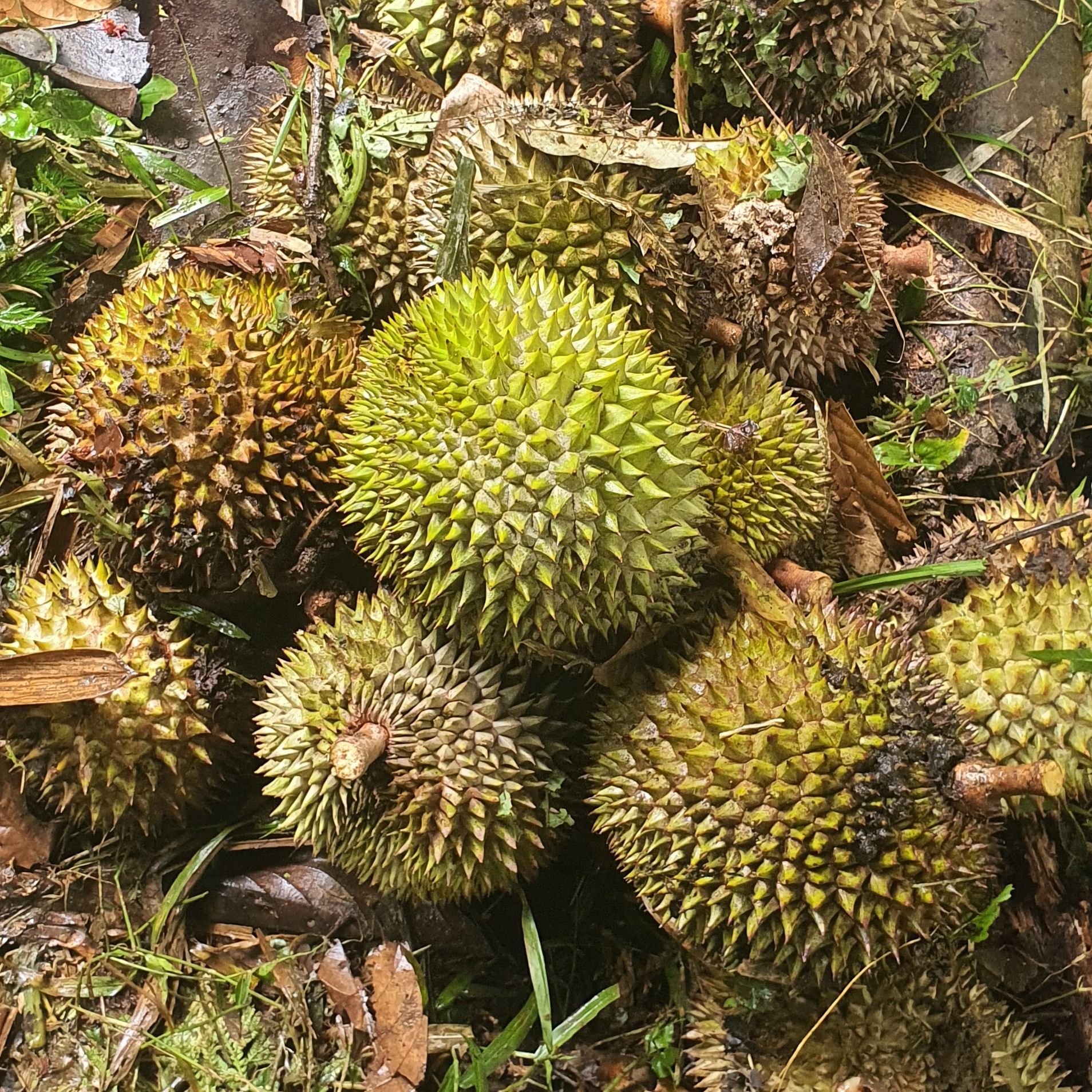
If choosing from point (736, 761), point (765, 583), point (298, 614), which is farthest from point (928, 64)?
point (298, 614)

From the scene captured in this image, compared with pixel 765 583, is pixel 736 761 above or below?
below

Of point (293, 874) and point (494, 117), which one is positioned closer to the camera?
point (494, 117)

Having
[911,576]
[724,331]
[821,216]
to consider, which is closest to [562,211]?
[724,331]

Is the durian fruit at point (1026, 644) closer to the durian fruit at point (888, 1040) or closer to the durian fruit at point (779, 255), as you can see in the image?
the durian fruit at point (888, 1040)

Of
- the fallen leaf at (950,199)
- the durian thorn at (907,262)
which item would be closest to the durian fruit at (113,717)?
the durian thorn at (907,262)

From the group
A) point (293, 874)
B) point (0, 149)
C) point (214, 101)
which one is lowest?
point (293, 874)

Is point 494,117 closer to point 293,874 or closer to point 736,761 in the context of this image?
point 736,761

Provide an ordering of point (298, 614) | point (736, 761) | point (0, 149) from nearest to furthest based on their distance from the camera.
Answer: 1. point (736, 761)
2. point (298, 614)
3. point (0, 149)
